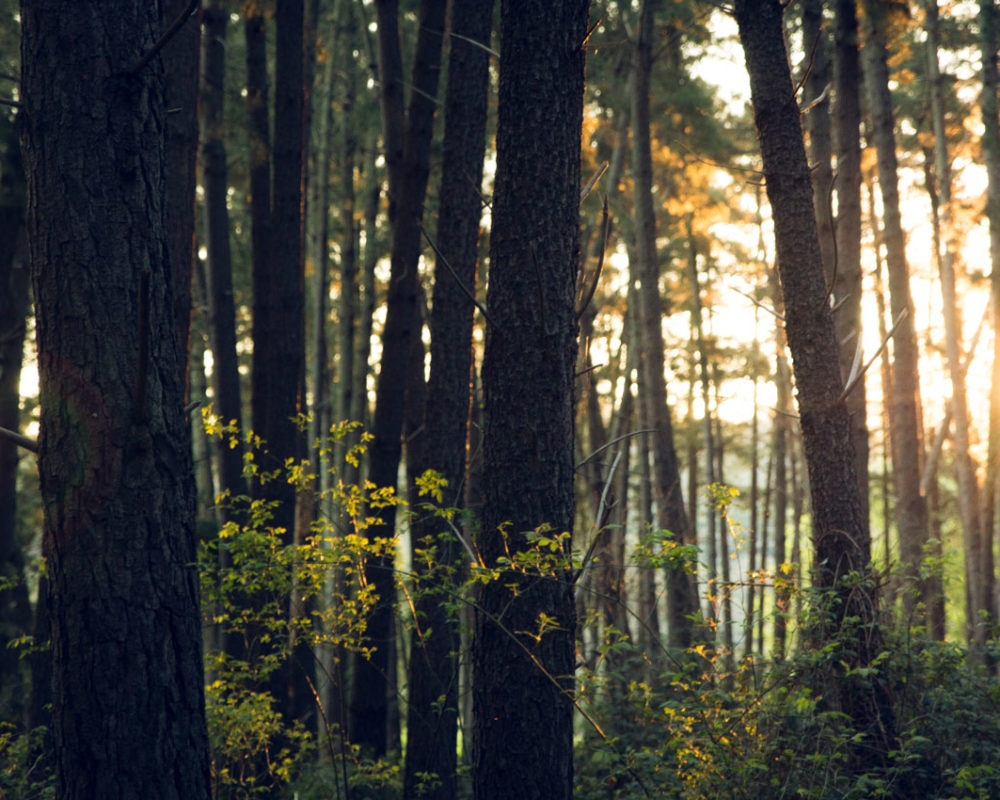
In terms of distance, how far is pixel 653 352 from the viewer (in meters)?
11.9

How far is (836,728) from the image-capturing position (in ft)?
17.3

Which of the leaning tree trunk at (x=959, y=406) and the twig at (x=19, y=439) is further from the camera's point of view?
the leaning tree trunk at (x=959, y=406)

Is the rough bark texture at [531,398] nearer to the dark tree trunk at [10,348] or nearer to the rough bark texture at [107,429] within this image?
the rough bark texture at [107,429]

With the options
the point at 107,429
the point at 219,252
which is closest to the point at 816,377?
the point at 107,429

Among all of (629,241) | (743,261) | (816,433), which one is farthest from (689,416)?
(816,433)

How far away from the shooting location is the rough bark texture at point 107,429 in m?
3.21

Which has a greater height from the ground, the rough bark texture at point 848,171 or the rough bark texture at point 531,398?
the rough bark texture at point 848,171

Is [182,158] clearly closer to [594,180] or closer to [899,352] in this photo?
[594,180]

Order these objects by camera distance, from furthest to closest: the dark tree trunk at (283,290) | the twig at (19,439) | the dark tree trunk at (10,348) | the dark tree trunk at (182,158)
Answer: the dark tree trunk at (10,348)
the dark tree trunk at (283,290)
the dark tree trunk at (182,158)
the twig at (19,439)

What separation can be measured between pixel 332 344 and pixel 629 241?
8.23 meters

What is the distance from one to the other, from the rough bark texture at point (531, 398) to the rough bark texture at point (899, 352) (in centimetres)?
593

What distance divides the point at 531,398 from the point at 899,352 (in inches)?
286

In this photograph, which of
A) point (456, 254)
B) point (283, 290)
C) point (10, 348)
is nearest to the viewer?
point (456, 254)

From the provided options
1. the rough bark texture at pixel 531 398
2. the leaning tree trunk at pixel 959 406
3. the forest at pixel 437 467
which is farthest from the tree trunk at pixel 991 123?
the rough bark texture at pixel 531 398
